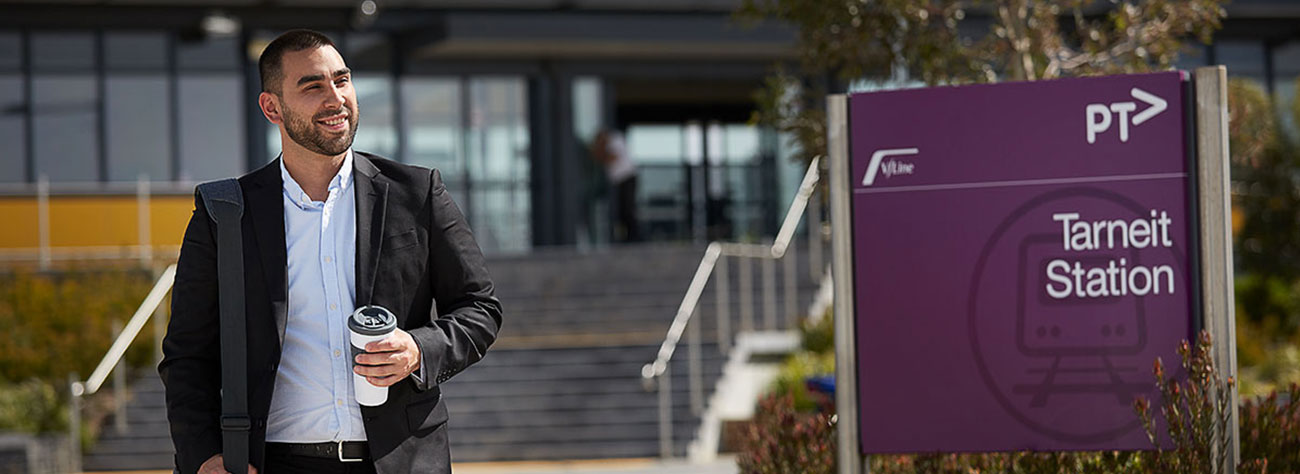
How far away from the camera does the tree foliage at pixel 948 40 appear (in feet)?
23.7

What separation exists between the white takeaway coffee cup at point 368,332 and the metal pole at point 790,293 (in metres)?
11.6

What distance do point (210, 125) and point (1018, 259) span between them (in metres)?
17.4

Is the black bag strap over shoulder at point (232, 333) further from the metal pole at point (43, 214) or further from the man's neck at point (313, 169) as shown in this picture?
the metal pole at point (43, 214)

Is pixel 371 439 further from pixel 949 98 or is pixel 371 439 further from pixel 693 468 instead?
pixel 693 468

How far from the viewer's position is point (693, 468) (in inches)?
461

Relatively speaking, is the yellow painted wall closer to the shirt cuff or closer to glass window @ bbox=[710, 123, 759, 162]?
glass window @ bbox=[710, 123, 759, 162]

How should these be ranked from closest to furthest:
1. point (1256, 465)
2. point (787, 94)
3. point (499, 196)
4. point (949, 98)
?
1. point (1256, 465)
2. point (949, 98)
3. point (787, 94)
4. point (499, 196)

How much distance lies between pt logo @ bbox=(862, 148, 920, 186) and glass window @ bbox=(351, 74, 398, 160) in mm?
16495

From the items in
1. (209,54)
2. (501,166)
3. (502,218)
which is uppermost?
(209,54)

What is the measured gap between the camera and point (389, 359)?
127 inches

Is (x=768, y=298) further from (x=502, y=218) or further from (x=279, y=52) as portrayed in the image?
(x=279, y=52)

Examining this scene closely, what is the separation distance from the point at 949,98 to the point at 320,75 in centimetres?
222

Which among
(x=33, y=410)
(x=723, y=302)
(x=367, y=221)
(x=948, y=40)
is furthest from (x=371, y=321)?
(x=723, y=302)

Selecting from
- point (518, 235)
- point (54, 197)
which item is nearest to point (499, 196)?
point (518, 235)
